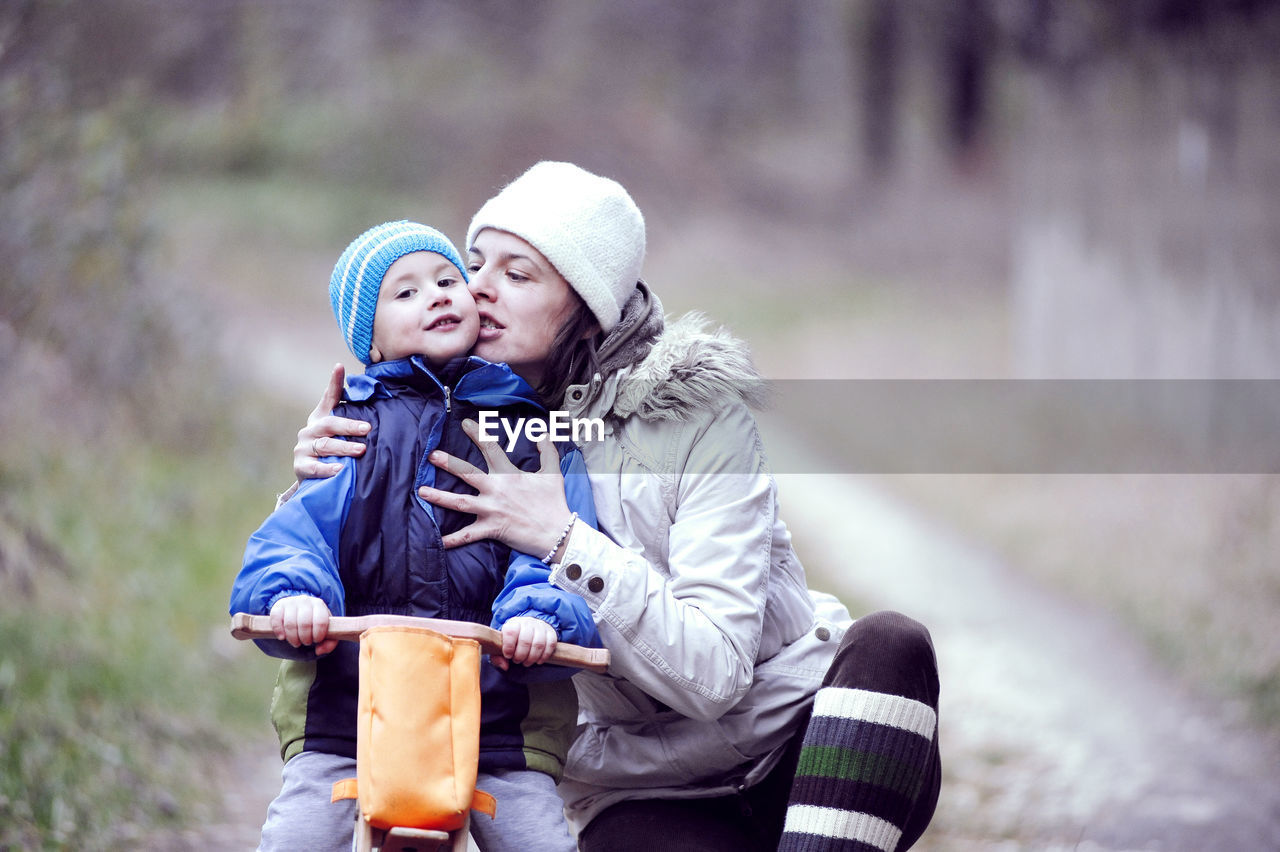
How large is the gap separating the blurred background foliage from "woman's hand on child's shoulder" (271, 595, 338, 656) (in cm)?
208

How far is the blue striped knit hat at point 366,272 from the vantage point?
2.76 metres

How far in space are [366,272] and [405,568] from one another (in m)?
0.64

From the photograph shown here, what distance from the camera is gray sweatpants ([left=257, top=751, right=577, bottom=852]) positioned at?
2.31 metres

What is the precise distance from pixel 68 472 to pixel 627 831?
196 inches

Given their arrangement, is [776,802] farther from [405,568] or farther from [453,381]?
[453,381]

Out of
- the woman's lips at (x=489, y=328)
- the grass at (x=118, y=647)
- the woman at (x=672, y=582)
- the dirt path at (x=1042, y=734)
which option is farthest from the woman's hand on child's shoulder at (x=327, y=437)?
the dirt path at (x=1042, y=734)

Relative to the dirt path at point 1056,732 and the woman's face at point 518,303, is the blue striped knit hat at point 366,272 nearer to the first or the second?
the woman's face at point 518,303

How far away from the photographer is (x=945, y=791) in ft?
17.0

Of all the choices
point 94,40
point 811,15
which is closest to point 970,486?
point 94,40

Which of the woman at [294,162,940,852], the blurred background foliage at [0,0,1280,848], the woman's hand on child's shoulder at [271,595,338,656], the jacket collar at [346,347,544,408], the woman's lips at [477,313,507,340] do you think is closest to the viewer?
the woman's hand on child's shoulder at [271,595,338,656]

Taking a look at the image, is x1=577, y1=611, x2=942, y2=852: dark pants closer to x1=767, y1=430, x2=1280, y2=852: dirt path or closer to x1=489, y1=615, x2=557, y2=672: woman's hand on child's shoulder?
x1=489, y1=615, x2=557, y2=672: woman's hand on child's shoulder

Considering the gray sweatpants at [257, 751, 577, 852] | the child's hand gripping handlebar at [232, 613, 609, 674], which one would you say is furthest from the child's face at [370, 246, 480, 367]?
the gray sweatpants at [257, 751, 577, 852]

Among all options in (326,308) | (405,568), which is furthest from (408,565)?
(326,308)

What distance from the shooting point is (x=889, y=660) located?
2.47 m
